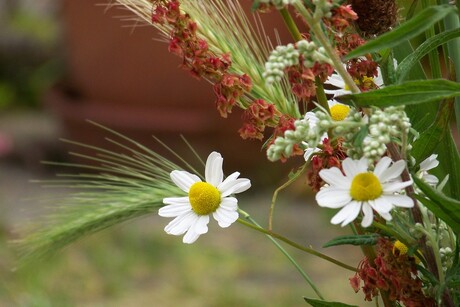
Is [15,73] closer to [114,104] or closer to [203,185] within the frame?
[114,104]

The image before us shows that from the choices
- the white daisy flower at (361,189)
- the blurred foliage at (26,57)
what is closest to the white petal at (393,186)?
the white daisy flower at (361,189)

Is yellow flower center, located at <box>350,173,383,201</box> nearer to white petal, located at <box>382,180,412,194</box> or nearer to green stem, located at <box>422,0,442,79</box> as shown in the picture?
white petal, located at <box>382,180,412,194</box>

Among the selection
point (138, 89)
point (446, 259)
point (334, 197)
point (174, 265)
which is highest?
point (334, 197)

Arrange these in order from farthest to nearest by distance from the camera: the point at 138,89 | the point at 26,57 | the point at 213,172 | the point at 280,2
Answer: the point at 26,57, the point at 138,89, the point at 213,172, the point at 280,2

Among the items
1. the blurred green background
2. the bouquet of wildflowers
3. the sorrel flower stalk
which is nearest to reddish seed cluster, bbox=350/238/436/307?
the bouquet of wildflowers

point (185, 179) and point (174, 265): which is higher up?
point (185, 179)

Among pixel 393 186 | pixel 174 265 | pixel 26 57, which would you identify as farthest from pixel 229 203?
pixel 26 57

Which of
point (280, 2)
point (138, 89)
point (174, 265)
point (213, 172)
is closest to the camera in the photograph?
point (280, 2)

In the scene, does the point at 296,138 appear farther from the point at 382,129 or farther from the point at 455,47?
the point at 455,47

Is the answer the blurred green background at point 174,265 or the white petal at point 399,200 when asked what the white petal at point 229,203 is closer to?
the white petal at point 399,200
